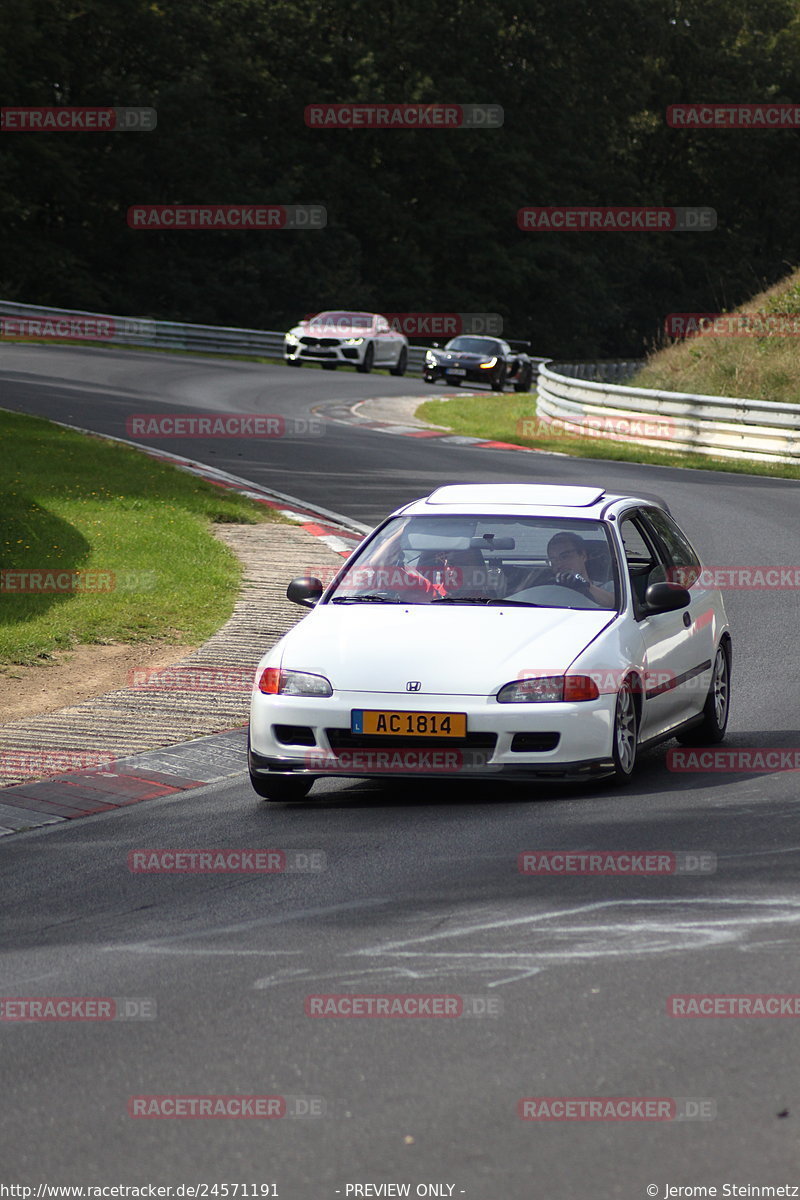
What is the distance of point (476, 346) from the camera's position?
45500 mm

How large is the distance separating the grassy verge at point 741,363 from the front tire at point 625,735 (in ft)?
75.0

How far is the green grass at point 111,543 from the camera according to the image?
1279cm

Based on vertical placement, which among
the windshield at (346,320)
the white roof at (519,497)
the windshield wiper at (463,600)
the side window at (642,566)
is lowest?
the windshield wiper at (463,600)

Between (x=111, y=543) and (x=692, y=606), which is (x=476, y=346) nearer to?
(x=111, y=543)

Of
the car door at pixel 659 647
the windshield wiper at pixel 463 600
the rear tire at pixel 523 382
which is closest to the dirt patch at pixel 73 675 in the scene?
the windshield wiper at pixel 463 600

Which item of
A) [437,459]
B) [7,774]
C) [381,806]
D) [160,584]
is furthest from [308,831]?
[437,459]

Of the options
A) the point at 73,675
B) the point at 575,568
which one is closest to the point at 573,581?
the point at 575,568

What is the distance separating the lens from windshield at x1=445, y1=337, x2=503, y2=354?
45.2m

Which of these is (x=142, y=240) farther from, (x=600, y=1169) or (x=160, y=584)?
(x=600, y=1169)

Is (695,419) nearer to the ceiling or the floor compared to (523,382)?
nearer to the ceiling

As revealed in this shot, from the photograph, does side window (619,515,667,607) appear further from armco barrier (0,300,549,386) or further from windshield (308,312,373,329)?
armco barrier (0,300,549,386)

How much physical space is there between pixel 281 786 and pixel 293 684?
0.53m

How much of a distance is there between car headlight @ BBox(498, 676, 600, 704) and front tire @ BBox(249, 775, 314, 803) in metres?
1.14

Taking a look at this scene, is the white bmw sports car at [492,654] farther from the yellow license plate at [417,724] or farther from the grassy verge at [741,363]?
the grassy verge at [741,363]
